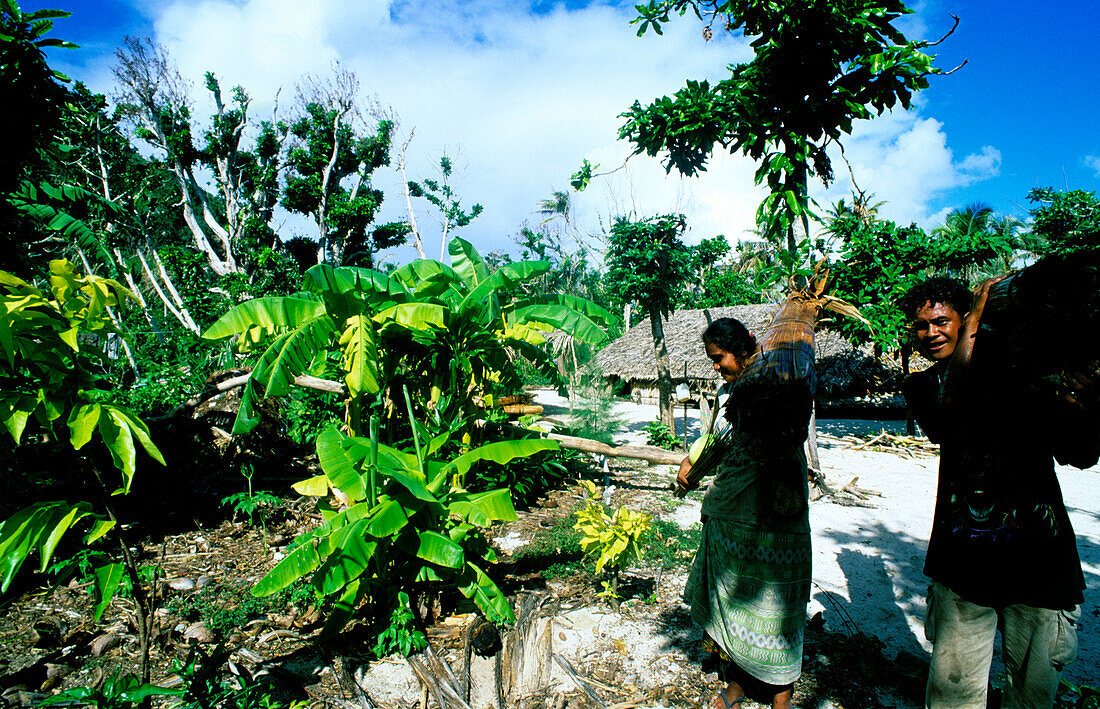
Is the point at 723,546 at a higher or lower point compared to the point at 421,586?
higher

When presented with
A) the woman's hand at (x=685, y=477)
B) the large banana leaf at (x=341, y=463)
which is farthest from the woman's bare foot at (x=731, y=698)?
the large banana leaf at (x=341, y=463)

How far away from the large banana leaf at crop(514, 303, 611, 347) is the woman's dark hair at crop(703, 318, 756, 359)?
155 centimetres

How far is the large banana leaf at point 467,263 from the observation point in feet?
15.1

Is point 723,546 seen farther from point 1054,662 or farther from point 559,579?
point 559,579

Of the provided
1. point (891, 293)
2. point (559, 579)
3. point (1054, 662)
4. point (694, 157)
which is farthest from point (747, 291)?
point (1054, 662)

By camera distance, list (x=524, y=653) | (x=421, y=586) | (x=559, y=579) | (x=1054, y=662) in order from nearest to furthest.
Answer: (x=1054, y=662)
(x=524, y=653)
(x=421, y=586)
(x=559, y=579)

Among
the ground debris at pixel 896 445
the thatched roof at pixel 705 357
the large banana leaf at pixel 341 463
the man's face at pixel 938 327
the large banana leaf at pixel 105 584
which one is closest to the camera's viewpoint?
the large banana leaf at pixel 105 584

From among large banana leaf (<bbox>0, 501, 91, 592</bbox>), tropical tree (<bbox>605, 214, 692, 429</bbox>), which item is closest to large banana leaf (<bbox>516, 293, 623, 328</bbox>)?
large banana leaf (<bbox>0, 501, 91, 592</bbox>)

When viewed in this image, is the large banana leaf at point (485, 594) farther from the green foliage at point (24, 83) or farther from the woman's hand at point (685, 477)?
the green foliage at point (24, 83)

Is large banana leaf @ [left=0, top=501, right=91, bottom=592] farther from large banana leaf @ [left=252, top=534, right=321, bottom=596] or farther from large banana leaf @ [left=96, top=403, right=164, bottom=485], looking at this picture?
large banana leaf @ [left=252, top=534, right=321, bottom=596]

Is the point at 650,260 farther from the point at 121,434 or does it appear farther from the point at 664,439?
the point at 121,434

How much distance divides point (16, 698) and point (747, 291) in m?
24.2

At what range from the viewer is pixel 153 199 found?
59.7ft

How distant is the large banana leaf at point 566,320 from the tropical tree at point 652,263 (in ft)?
→ 20.2
